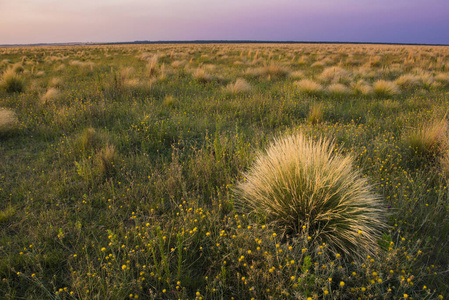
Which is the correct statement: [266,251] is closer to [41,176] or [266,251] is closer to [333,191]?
[333,191]

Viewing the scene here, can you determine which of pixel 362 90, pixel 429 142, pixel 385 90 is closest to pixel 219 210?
pixel 429 142

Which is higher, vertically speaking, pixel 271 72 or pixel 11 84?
pixel 271 72

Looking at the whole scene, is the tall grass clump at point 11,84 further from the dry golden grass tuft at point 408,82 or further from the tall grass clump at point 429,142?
the dry golden grass tuft at point 408,82

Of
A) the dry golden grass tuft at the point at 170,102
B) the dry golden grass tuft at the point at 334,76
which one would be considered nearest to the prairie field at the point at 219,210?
the dry golden grass tuft at the point at 170,102

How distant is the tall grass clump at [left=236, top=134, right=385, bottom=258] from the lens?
2.01 metres

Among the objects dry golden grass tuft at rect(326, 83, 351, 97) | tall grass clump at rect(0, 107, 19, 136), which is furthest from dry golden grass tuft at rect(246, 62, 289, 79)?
tall grass clump at rect(0, 107, 19, 136)

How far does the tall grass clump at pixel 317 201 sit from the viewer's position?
6.61 ft

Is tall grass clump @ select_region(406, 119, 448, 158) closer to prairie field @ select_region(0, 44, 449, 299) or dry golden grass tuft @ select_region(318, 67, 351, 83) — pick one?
prairie field @ select_region(0, 44, 449, 299)

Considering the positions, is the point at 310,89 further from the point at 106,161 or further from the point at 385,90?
the point at 106,161

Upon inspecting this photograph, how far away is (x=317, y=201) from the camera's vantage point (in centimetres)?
217

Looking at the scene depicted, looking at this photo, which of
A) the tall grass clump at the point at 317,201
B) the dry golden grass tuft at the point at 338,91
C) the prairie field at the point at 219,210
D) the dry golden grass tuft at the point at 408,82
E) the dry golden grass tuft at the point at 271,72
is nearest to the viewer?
the prairie field at the point at 219,210

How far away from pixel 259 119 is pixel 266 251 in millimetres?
3969

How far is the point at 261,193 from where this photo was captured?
2430mm

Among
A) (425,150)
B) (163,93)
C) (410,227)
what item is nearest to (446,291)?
(410,227)
